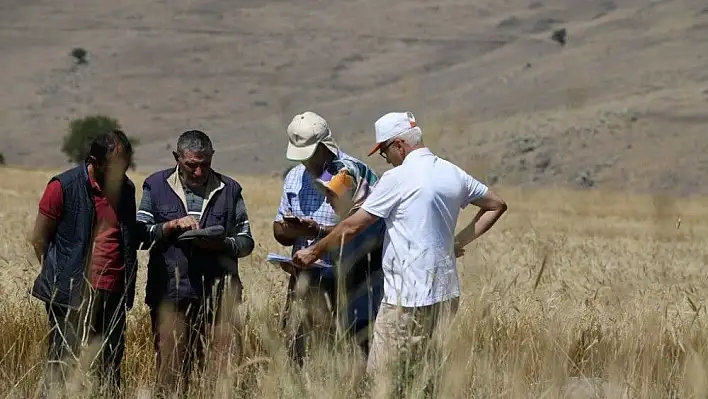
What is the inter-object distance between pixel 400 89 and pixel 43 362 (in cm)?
244

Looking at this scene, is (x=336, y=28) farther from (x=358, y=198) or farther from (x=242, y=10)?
(x=358, y=198)

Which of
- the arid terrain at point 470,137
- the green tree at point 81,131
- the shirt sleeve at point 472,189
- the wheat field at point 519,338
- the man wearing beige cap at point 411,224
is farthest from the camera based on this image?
the green tree at point 81,131

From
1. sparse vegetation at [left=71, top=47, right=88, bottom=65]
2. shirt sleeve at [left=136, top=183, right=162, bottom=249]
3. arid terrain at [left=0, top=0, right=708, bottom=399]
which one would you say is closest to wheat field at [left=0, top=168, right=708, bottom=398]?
arid terrain at [left=0, top=0, right=708, bottom=399]

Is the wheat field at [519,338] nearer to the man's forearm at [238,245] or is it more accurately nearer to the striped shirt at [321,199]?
the man's forearm at [238,245]

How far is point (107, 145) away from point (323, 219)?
3.82ft

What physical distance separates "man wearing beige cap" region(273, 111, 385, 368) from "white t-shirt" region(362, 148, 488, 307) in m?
0.26

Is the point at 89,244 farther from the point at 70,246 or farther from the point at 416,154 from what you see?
the point at 416,154

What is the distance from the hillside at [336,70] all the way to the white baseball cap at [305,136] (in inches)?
1688

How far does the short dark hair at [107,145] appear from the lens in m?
5.29

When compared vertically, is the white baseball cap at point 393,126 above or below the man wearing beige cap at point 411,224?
above

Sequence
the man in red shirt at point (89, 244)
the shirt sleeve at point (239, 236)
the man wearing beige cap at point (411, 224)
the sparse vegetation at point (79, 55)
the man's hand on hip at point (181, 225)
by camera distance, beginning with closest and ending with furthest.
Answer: the man wearing beige cap at point (411, 224)
the man in red shirt at point (89, 244)
the man's hand on hip at point (181, 225)
the shirt sleeve at point (239, 236)
the sparse vegetation at point (79, 55)

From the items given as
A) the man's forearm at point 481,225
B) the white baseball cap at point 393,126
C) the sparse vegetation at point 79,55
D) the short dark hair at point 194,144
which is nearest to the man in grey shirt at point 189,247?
the short dark hair at point 194,144

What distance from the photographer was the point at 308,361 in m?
4.33

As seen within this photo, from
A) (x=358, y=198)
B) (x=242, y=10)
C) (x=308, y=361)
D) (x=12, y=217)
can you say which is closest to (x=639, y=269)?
(x=358, y=198)
